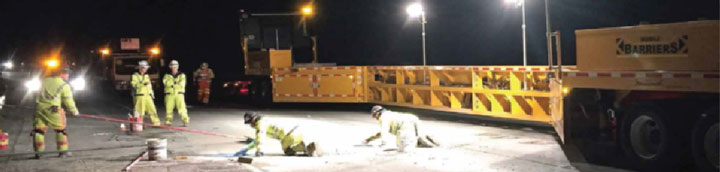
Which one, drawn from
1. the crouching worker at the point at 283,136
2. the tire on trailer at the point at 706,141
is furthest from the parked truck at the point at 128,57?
the tire on trailer at the point at 706,141

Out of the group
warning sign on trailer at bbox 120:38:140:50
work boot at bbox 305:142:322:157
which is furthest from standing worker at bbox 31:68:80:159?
warning sign on trailer at bbox 120:38:140:50

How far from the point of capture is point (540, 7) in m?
39.2

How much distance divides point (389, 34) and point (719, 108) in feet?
108

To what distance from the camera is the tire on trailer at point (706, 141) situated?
8984 millimetres

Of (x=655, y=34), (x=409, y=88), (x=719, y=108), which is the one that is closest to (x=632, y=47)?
(x=655, y=34)

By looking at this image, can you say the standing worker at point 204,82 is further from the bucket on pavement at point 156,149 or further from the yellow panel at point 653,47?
the yellow panel at point 653,47

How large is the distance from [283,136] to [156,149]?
173 cm

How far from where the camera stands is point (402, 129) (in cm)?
1126

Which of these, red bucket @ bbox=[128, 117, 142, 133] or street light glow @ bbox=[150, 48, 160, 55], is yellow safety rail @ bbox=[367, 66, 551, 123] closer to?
red bucket @ bbox=[128, 117, 142, 133]

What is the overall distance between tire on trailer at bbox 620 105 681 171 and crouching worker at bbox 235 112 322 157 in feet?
13.6

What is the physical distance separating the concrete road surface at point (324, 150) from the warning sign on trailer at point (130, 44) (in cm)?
1586

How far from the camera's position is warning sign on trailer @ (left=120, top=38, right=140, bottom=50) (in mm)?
33500

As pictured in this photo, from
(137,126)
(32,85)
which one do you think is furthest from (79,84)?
(137,126)

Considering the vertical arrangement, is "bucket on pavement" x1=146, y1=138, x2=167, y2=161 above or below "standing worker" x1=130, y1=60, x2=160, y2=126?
below
